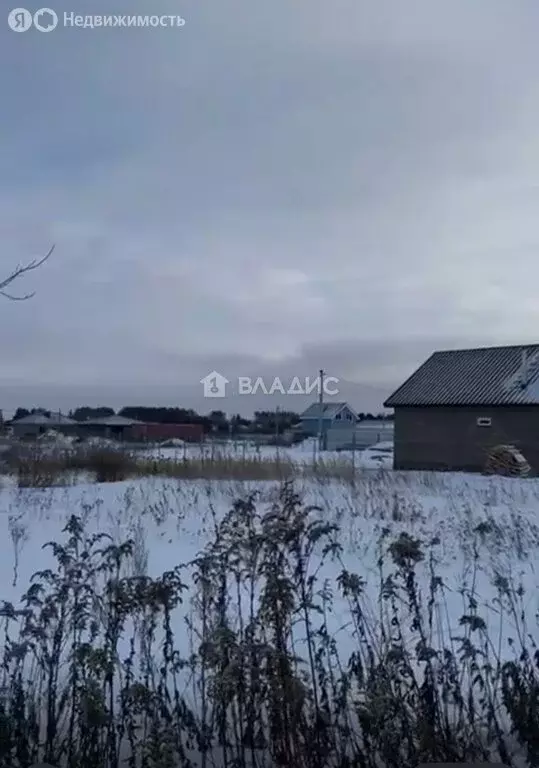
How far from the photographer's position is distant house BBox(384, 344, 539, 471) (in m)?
12.8

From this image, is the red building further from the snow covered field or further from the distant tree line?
the snow covered field

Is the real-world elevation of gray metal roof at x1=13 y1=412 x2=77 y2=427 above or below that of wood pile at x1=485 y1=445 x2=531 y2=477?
above

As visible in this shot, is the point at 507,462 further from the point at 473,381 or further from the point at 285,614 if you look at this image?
the point at 285,614

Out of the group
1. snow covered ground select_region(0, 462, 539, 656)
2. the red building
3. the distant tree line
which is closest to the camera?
snow covered ground select_region(0, 462, 539, 656)

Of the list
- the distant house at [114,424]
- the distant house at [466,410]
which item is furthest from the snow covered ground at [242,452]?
the distant house at [466,410]

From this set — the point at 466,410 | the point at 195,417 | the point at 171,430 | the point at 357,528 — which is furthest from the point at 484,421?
the point at 195,417

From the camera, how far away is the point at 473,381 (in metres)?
14.4

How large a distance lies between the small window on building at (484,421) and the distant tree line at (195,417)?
9720 mm

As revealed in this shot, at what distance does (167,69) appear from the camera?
200 centimetres

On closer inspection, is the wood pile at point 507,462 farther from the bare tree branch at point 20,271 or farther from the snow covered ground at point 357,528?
the bare tree branch at point 20,271

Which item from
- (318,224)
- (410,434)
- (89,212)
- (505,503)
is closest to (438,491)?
(505,503)

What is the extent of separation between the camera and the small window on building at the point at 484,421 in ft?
44.5

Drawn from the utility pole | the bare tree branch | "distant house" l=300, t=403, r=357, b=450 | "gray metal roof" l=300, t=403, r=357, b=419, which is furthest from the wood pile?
the bare tree branch

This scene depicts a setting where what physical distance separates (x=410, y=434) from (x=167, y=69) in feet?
43.2
